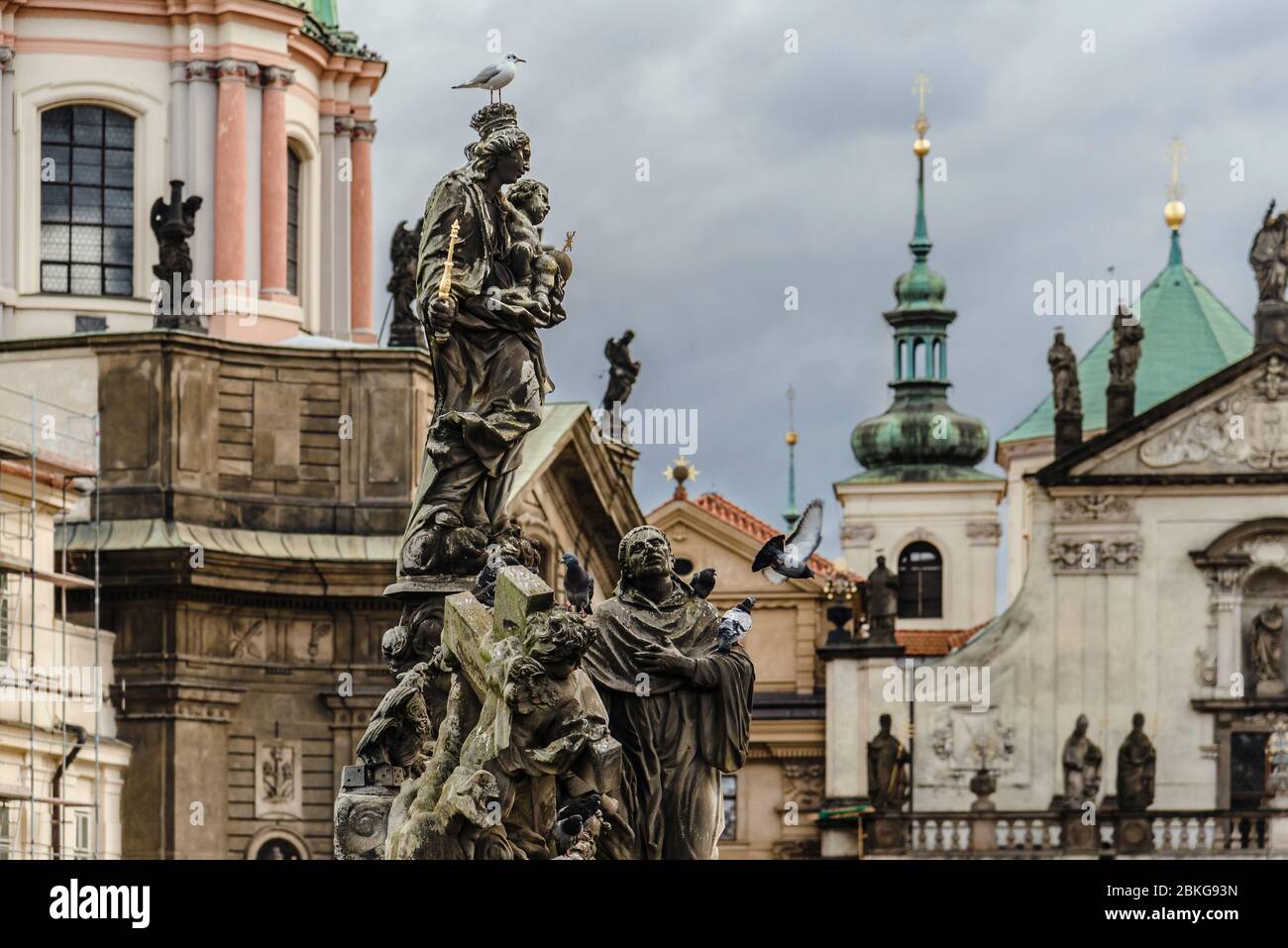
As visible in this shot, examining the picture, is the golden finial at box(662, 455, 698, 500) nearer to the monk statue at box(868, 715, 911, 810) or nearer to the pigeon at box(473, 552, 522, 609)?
the monk statue at box(868, 715, 911, 810)

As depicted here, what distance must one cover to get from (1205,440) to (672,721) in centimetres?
5172

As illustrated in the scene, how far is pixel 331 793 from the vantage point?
47.3 metres

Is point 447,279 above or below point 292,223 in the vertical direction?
below

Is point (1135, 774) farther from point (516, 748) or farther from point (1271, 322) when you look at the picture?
point (516, 748)

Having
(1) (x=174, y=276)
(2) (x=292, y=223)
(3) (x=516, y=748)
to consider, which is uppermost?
(2) (x=292, y=223)

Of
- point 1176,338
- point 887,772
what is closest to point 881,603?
point 887,772

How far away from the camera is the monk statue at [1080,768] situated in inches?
2452

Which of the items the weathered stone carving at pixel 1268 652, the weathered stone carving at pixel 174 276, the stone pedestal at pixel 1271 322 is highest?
the stone pedestal at pixel 1271 322

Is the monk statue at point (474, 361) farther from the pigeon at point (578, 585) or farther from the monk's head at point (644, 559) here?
the monk's head at point (644, 559)

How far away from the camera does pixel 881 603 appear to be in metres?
66.1

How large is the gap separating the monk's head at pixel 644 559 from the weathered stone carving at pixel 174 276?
1404 inches

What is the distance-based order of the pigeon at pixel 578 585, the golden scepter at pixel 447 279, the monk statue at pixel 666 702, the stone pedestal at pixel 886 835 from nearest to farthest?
the monk statue at pixel 666 702, the pigeon at pixel 578 585, the golden scepter at pixel 447 279, the stone pedestal at pixel 886 835

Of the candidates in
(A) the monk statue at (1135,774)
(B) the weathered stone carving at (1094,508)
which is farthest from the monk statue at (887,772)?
(B) the weathered stone carving at (1094,508)

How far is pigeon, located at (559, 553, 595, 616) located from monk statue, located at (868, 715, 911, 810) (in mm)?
49603
